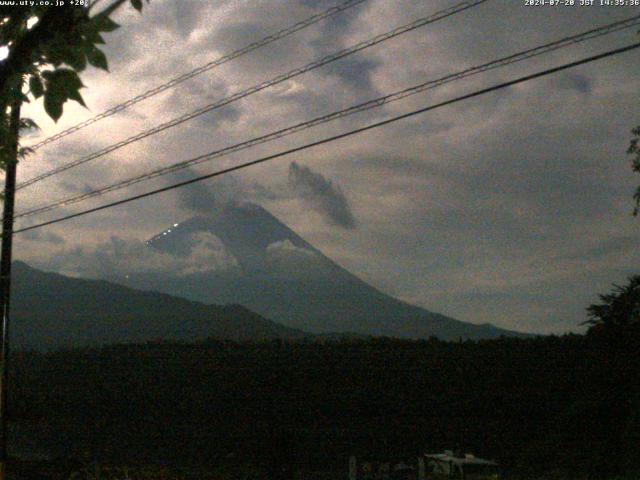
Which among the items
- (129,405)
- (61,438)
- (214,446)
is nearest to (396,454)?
(214,446)

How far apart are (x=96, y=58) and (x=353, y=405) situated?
809 inches

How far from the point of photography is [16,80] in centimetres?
320

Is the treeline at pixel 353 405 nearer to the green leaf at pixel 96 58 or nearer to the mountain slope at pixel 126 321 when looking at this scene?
the green leaf at pixel 96 58

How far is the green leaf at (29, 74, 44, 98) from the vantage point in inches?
122

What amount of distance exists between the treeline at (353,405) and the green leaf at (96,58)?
1227 centimetres

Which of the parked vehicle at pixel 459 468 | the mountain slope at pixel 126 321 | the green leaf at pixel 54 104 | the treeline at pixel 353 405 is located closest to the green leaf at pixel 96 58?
the green leaf at pixel 54 104

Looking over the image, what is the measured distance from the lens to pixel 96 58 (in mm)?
3172

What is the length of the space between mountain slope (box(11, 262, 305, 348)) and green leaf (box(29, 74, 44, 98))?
428 feet

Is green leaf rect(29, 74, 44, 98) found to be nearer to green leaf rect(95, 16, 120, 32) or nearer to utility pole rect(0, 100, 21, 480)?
green leaf rect(95, 16, 120, 32)

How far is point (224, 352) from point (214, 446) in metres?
3.50

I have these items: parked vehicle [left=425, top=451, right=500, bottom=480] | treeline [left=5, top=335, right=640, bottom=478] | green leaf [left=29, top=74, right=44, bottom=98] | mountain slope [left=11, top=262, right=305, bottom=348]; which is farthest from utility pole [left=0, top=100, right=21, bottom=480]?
mountain slope [left=11, top=262, right=305, bottom=348]

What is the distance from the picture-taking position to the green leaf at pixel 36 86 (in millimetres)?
3092

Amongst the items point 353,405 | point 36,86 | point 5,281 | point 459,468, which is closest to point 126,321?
point 353,405

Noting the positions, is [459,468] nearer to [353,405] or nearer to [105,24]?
[353,405]
